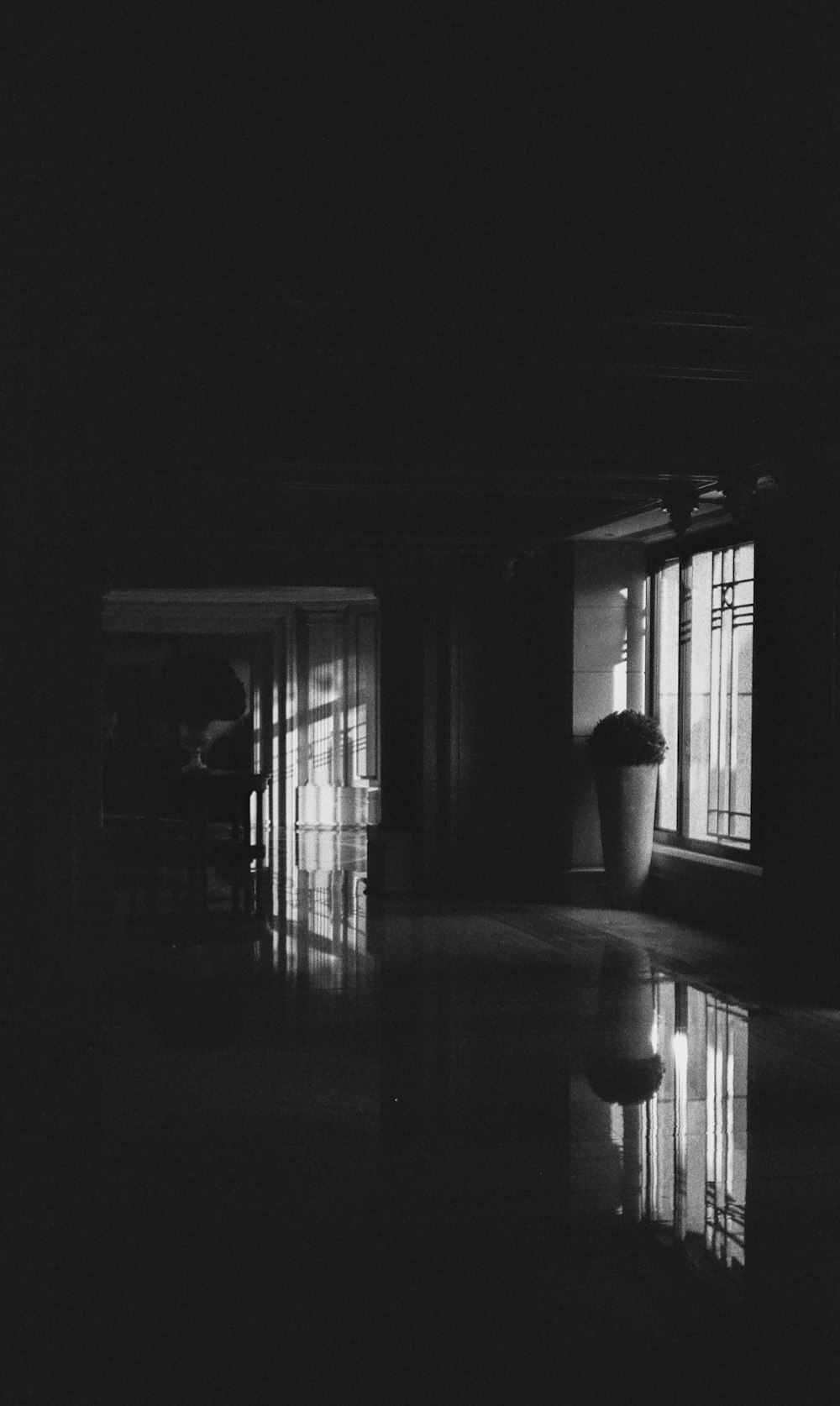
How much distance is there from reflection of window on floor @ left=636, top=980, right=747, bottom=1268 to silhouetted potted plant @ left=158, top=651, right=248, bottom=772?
1251 centimetres

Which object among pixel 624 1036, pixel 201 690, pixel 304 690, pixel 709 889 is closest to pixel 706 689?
pixel 709 889

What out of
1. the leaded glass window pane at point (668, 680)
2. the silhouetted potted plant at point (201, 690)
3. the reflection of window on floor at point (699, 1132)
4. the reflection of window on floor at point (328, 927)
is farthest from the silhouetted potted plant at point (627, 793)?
the silhouetted potted plant at point (201, 690)

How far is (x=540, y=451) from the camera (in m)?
6.78

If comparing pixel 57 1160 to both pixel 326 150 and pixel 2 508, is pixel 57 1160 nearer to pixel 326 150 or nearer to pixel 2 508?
pixel 326 150

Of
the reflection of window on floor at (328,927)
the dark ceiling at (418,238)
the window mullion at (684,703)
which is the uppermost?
the dark ceiling at (418,238)

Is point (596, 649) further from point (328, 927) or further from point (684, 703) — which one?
point (328, 927)

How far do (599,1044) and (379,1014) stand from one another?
1029 millimetres

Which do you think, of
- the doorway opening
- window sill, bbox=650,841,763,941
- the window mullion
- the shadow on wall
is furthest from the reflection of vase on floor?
the doorway opening

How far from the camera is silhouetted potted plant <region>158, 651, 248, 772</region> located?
18.6 metres

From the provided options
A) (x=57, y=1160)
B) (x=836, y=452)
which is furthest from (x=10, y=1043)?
(x=836, y=452)

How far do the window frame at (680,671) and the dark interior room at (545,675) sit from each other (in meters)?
0.04

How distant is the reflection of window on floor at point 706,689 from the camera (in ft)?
30.6

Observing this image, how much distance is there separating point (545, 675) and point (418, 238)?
6.95 m

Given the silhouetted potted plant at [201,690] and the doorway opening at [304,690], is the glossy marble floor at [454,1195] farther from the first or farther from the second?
the silhouetted potted plant at [201,690]
